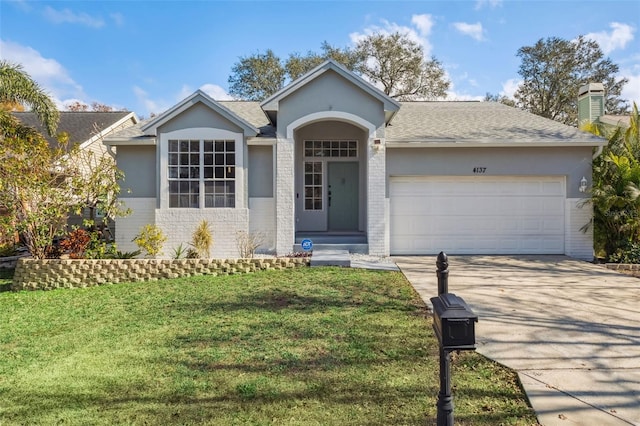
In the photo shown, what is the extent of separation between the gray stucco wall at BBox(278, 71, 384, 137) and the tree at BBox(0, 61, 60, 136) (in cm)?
850

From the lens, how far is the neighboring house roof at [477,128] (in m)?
11.7

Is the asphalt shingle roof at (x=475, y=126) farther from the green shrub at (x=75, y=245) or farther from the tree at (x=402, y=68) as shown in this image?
the tree at (x=402, y=68)

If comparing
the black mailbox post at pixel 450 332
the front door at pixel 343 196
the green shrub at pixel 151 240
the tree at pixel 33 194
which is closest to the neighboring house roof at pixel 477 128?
the front door at pixel 343 196

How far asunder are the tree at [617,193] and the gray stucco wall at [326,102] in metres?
6.53

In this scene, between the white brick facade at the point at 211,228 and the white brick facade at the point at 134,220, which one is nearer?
the white brick facade at the point at 211,228

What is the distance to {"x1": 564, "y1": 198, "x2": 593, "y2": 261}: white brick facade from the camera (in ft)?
38.4

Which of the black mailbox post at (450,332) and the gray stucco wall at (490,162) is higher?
the gray stucco wall at (490,162)

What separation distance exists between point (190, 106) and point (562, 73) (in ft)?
94.5

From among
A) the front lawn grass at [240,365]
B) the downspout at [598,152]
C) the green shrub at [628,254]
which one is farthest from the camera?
the downspout at [598,152]

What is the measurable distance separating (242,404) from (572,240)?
1169cm

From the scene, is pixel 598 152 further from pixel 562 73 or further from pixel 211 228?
pixel 562 73

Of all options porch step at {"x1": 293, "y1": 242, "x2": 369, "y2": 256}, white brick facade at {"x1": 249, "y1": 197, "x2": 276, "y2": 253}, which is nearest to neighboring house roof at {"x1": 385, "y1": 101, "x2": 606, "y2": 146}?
porch step at {"x1": 293, "y1": 242, "x2": 369, "y2": 256}

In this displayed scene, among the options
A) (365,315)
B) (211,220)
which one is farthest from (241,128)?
(365,315)

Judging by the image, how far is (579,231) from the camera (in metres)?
11.7
